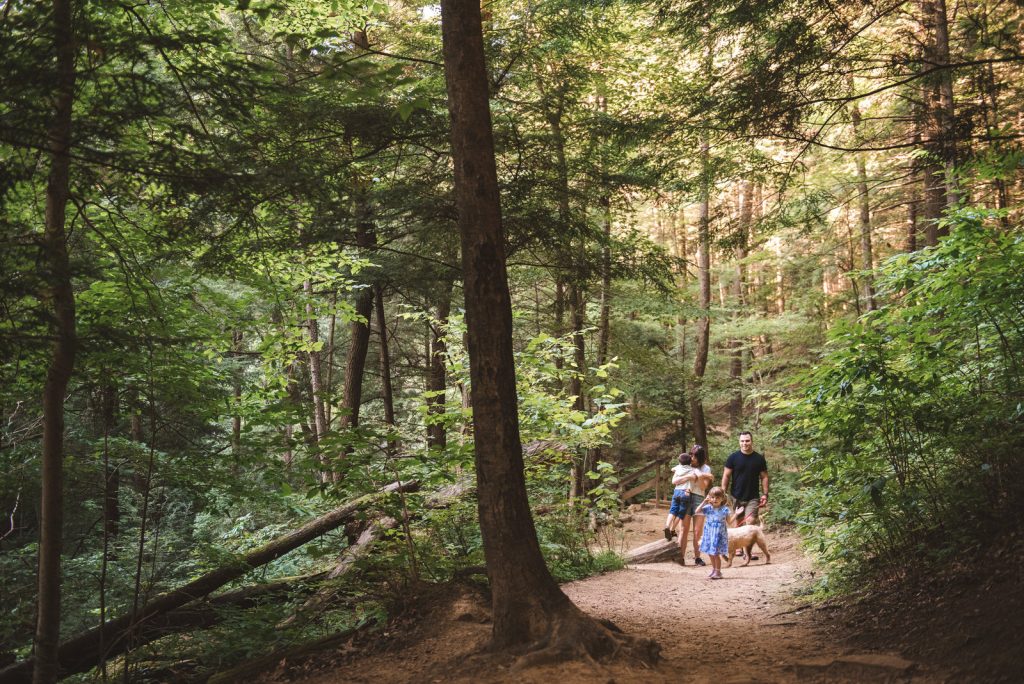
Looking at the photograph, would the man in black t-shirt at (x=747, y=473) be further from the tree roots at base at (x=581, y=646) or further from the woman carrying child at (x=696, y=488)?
the tree roots at base at (x=581, y=646)

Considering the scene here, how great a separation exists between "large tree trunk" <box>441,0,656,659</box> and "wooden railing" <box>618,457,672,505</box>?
1595 cm

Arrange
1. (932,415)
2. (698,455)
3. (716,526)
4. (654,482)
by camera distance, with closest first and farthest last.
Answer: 1. (932,415)
2. (716,526)
3. (698,455)
4. (654,482)

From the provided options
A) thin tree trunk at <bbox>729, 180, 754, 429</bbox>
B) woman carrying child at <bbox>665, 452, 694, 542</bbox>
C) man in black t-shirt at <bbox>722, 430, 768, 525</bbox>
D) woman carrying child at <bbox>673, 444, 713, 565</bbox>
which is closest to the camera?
man in black t-shirt at <bbox>722, 430, 768, 525</bbox>

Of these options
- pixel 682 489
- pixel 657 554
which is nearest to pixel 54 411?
pixel 682 489

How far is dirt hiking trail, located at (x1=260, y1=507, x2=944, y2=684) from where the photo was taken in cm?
416

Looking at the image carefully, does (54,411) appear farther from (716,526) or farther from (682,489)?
(682,489)

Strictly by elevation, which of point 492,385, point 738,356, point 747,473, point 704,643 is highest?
point 738,356

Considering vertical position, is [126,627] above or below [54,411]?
below

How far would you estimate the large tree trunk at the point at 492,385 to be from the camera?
4668 mm

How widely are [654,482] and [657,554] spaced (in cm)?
1000

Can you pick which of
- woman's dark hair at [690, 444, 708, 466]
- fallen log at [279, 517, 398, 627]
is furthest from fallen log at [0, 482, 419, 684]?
woman's dark hair at [690, 444, 708, 466]

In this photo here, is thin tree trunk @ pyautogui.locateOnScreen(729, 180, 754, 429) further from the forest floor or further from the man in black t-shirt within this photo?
the forest floor

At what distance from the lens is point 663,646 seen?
538cm

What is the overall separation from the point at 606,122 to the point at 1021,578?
584cm
